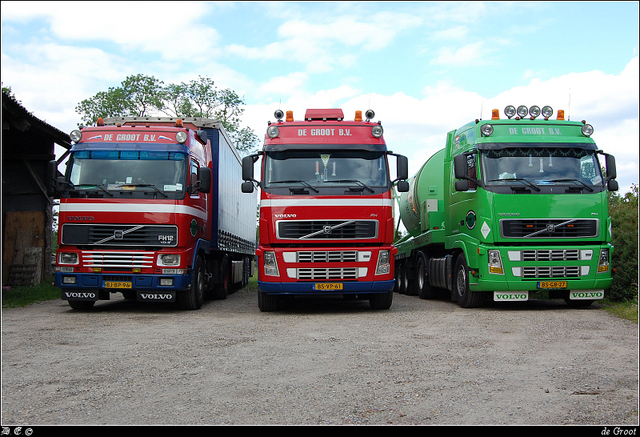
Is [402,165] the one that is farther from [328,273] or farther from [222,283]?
[222,283]

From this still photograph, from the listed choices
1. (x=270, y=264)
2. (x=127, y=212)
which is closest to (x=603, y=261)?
(x=270, y=264)

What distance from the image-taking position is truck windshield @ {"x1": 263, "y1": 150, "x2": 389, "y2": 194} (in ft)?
38.3

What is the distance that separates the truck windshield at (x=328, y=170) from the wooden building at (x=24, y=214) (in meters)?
10.2

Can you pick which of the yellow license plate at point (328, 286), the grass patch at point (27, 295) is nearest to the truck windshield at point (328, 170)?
the yellow license plate at point (328, 286)

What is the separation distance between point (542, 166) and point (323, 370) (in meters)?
7.53

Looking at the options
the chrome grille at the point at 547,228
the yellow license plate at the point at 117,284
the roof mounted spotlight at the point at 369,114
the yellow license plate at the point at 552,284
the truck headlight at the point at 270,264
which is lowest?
the yellow license plate at the point at 552,284

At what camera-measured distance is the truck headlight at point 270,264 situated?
11562 millimetres

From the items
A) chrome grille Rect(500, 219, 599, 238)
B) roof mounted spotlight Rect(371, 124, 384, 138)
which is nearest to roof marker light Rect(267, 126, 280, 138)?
roof mounted spotlight Rect(371, 124, 384, 138)

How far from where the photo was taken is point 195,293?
42.9 feet

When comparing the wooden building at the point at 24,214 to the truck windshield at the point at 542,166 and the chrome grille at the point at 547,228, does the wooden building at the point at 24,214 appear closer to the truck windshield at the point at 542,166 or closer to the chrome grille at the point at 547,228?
the truck windshield at the point at 542,166

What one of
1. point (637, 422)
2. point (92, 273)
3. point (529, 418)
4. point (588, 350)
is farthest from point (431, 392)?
point (92, 273)

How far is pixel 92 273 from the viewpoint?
11.8m
